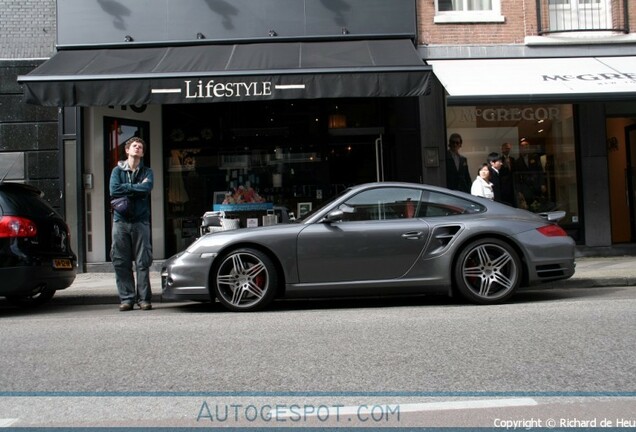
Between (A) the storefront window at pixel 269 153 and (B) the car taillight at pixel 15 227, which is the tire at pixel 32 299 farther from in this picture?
(A) the storefront window at pixel 269 153

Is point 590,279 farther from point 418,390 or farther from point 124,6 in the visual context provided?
point 124,6

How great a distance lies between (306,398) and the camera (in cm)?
363

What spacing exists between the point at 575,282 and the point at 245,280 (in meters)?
4.60

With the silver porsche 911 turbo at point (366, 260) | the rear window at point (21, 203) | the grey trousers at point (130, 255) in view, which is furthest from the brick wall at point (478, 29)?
the rear window at point (21, 203)

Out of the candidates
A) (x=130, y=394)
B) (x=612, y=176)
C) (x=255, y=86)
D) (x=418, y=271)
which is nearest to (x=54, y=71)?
(x=255, y=86)

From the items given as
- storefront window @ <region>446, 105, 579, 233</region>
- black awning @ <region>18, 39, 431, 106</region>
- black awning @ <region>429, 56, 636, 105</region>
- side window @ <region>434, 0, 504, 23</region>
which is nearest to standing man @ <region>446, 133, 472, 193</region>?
storefront window @ <region>446, 105, 579, 233</region>

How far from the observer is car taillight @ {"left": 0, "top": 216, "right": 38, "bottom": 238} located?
22.5 feet

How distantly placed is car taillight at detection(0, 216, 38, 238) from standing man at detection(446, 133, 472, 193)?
298 inches

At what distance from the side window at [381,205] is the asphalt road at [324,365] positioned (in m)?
1.04

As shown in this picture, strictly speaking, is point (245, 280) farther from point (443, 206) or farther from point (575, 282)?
point (575, 282)

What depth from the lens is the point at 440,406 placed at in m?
3.45

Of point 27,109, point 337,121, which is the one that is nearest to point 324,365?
point 337,121

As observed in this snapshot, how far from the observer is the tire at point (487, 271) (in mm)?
6690

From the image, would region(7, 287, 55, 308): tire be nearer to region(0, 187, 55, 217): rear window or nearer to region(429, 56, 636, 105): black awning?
region(0, 187, 55, 217): rear window
